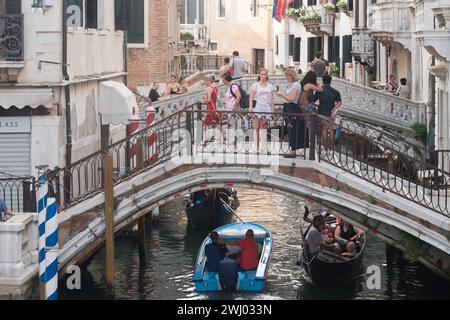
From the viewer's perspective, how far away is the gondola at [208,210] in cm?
2583

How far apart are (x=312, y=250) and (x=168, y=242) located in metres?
4.70

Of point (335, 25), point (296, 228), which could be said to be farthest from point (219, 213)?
point (335, 25)

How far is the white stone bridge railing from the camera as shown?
26562 millimetres

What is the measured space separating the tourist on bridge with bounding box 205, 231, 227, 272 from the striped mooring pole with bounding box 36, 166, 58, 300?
11.3ft

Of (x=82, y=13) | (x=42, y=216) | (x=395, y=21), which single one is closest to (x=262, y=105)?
(x=42, y=216)

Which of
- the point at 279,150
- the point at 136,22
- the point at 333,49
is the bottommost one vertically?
the point at 279,150

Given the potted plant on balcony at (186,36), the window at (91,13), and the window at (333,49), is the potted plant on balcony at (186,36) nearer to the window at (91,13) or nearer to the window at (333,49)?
the window at (333,49)

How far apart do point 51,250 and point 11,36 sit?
386 cm

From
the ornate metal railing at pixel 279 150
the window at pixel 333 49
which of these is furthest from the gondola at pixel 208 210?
the window at pixel 333 49

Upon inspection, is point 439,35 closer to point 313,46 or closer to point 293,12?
point 313,46

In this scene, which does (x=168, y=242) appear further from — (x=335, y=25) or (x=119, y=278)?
(x=335, y=25)

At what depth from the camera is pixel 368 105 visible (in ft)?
89.2

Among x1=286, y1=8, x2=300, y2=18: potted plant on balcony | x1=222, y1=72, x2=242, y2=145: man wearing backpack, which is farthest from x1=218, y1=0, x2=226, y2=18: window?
x1=222, y1=72, x2=242, y2=145: man wearing backpack

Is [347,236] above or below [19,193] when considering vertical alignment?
below
